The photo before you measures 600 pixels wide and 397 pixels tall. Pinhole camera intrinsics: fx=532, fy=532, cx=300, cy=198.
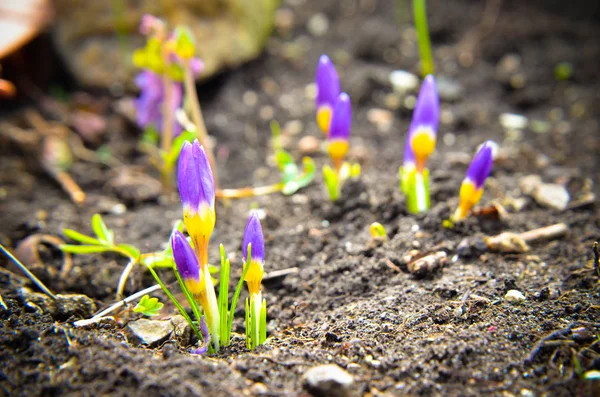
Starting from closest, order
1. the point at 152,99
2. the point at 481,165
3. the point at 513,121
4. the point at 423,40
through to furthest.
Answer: the point at 481,165 → the point at 152,99 → the point at 423,40 → the point at 513,121

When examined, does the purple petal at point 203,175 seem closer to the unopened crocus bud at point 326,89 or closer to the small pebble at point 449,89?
the unopened crocus bud at point 326,89

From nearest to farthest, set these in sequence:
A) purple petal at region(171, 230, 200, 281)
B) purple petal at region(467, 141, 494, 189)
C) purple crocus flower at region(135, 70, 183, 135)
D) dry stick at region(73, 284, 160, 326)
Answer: purple petal at region(171, 230, 200, 281) → dry stick at region(73, 284, 160, 326) → purple petal at region(467, 141, 494, 189) → purple crocus flower at region(135, 70, 183, 135)

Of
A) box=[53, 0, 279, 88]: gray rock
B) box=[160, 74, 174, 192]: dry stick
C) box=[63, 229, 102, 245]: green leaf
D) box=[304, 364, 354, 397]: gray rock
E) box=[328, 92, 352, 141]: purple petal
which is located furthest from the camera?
box=[53, 0, 279, 88]: gray rock

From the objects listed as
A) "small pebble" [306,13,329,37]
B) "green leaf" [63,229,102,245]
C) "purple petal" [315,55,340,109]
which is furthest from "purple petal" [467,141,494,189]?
"small pebble" [306,13,329,37]

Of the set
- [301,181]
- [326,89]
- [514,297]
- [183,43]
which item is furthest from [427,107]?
[183,43]

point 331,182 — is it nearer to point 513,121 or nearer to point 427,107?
point 427,107

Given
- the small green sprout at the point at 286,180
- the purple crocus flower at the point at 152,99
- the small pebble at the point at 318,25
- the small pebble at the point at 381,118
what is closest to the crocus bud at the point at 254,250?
the small green sprout at the point at 286,180

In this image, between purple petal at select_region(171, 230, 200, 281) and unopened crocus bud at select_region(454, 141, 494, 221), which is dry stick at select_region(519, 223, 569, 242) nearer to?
unopened crocus bud at select_region(454, 141, 494, 221)
